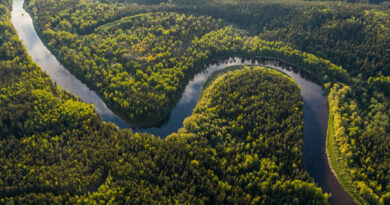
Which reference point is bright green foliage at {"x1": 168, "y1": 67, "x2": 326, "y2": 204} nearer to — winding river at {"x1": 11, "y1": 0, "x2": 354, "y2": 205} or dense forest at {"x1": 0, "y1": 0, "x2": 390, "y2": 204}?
dense forest at {"x1": 0, "y1": 0, "x2": 390, "y2": 204}

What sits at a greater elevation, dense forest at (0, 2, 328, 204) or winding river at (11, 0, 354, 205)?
winding river at (11, 0, 354, 205)

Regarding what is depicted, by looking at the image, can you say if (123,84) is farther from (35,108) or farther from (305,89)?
(305,89)

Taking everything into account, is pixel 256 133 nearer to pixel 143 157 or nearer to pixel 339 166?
pixel 339 166

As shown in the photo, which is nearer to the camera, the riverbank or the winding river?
the riverbank

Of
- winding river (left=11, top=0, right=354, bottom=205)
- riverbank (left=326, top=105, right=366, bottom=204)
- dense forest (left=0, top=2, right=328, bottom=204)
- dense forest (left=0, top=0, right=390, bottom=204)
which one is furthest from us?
winding river (left=11, top=0, right=354, bottom=205)

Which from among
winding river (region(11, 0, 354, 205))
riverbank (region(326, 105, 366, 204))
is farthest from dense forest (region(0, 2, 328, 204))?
riverbank (region(326, 105, 366, 204))

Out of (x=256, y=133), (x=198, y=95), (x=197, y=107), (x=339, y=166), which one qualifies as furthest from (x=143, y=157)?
(x=339, y=166)

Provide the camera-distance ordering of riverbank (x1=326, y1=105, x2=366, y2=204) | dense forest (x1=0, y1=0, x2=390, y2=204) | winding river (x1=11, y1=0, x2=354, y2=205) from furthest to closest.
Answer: winding river (x1=11, y1=0, x2=354, y2=205) < riverbank (x1=326, y1=105, x2=366, y2=204) < dense forest (x1=0, y1=0, x2=390, y2=204)
